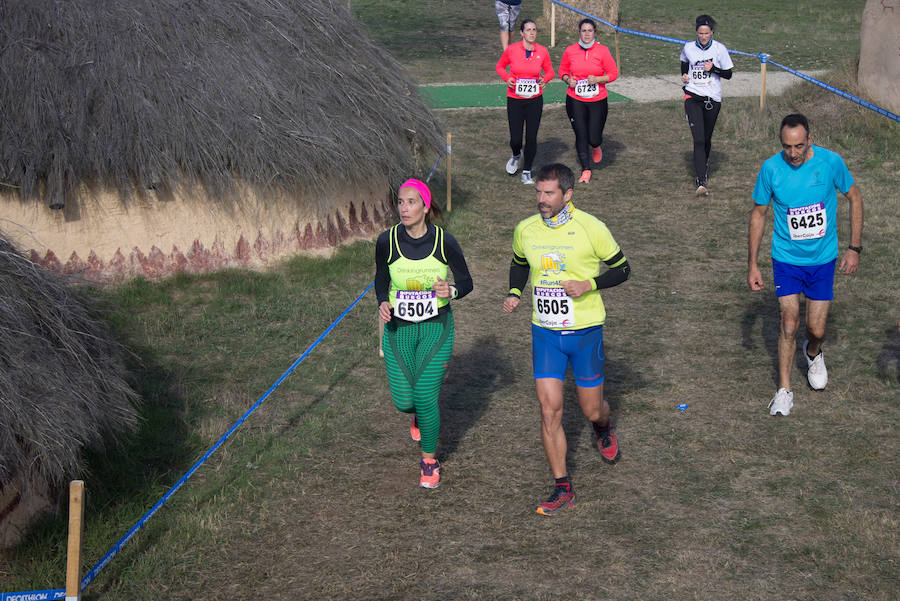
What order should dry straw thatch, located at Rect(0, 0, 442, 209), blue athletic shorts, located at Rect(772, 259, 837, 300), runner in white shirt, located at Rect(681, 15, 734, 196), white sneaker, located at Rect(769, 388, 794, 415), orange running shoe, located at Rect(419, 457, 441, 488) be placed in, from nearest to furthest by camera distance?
orange running shoe, located at Rect(419, 457, 441, 488), blue athletic shorts, located at Rect(772, 259, 837, 300), white sneaker, located at Rect(769, 388, 794, 415), dry straw thatch, located at Rect(0, 0, 442, 209), runner in white shirt, located at Rect(681, 15, 734, 196)

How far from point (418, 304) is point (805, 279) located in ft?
9.50

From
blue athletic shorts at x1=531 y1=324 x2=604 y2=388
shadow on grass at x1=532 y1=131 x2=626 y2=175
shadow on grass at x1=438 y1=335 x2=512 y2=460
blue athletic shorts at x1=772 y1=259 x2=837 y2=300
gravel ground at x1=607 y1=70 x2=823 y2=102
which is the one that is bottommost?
gravel ground at x1=607 y1=70 x2=823 y2=102

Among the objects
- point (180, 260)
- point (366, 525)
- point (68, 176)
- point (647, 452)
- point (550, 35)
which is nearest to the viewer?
point (366, 525)

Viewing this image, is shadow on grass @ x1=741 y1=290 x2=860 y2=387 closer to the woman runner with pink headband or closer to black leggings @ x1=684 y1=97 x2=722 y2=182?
black leggings @ x1=684 y1=97 x2=722 y2=182

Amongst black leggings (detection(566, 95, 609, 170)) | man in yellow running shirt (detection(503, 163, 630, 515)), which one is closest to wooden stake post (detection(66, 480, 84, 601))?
man in yellow running shirt (detection(503, 163, 630, 515))

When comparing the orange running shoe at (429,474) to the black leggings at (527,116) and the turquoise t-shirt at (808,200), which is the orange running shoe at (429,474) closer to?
the turquoise t-shirt at (808,200)

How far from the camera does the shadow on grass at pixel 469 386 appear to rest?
7367 millimetres

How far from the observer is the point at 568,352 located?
6.06 meters

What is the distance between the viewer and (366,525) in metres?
6.07

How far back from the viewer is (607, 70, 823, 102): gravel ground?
59.7 feet

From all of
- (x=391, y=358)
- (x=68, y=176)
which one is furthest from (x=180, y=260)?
(x=391, y=358)

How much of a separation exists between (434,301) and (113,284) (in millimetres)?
5000

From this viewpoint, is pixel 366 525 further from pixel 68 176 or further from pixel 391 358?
pixel 68 176

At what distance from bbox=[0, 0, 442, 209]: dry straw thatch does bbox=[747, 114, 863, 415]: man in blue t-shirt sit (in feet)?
15.7
